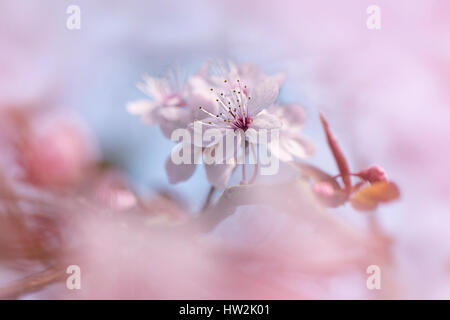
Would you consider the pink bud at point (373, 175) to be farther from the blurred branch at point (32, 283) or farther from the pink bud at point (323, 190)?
the blurred branch at point (32, 283)

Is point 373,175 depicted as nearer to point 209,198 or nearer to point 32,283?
point 209,198

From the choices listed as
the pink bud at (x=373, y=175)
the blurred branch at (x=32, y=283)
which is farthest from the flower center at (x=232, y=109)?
the blurred branch at (x=32, y=283)

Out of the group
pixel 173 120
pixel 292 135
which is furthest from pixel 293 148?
pixel 173 120

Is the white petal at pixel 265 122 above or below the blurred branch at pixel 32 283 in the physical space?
above

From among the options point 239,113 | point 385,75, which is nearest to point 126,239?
point 239,113

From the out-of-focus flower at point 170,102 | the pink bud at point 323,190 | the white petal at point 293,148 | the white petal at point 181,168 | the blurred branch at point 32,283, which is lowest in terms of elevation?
the blurred branch at point 32,283

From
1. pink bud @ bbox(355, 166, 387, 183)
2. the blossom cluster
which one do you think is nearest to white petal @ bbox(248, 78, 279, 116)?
the blossom cluster

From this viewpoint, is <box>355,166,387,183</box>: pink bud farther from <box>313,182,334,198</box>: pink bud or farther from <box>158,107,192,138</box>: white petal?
<box>158,107,192,138</box>: white petal

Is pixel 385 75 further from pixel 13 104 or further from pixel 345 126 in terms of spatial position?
pixel 13 104
